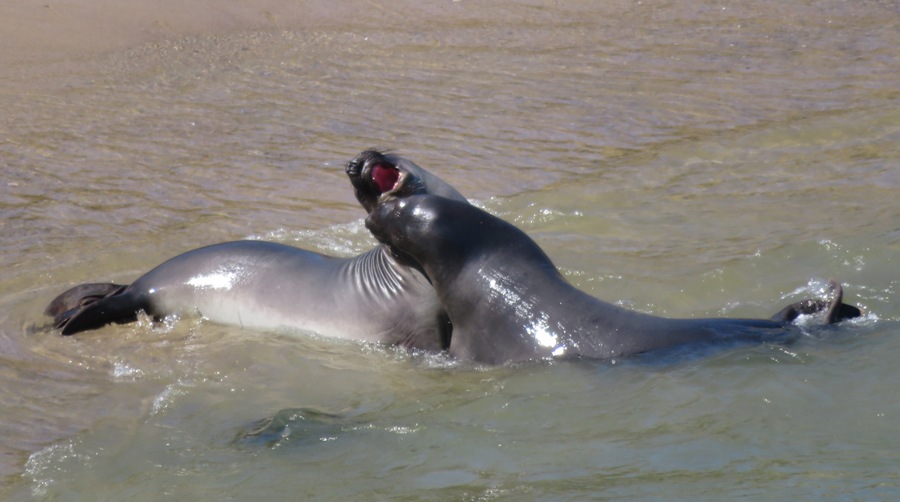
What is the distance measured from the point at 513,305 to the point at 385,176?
1144mm

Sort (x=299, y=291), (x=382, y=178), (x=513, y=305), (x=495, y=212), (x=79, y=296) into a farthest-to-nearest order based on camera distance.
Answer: (x=495, y=212)
(x=79, y=296)
(x=299, y=291)
(x=382, y=178)
(x=513, y=305)

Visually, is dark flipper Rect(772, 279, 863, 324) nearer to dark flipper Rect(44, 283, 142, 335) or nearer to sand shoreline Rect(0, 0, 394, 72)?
dark flipper Rect(44, 283, 142, 335)

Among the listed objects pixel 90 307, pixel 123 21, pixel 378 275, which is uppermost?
pixel 123 21

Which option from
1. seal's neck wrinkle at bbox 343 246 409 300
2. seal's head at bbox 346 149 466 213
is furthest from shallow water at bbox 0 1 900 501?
seal's head at bbox 346 149 466 213

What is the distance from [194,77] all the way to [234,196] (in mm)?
3074

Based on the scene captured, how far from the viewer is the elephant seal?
15.9ft

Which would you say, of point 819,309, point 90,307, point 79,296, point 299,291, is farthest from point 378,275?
point 819,309

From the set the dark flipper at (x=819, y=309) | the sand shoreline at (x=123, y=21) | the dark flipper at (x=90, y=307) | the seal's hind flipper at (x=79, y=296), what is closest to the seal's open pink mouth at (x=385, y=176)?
the dark flipper at (x=90, y=307)

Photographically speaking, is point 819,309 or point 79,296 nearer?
point 819,309

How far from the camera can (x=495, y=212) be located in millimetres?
7586

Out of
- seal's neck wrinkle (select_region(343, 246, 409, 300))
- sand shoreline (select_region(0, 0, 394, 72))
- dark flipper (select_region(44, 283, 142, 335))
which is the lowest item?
dark flipper (select_region(44, 283, 142, 335))

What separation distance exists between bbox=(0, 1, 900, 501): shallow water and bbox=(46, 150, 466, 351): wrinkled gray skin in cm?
14

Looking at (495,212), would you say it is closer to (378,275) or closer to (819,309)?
(378,275)

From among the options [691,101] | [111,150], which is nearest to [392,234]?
[111,150]
